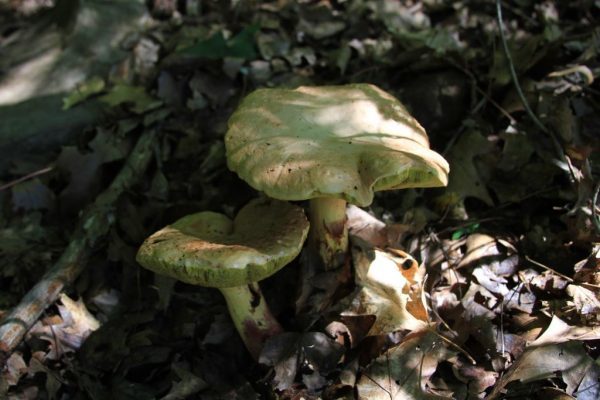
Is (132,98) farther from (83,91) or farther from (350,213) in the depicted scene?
(350,213)

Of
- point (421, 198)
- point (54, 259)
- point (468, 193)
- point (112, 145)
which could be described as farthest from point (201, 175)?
point (468, 193)

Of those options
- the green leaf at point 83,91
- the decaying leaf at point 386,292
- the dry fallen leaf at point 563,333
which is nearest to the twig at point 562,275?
the dry fallen leaf at point 563,333

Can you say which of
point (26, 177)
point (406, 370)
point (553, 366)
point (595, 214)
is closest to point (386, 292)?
point (406, 370)

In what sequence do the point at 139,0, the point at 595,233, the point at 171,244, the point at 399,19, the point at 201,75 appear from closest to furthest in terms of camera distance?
the point at 171,244 < the point at 595,233 < the point at 201,75 < the point at 399,19 < the point at 139,0

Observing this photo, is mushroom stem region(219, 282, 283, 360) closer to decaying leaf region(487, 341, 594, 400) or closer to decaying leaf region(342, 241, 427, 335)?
decaying leaf region(342, 241, 427, 335)

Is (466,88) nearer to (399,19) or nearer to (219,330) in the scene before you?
(399,19)

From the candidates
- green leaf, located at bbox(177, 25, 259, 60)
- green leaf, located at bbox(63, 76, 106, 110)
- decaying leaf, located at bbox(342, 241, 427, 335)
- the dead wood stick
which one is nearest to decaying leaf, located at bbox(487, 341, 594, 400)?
decaying leaf, located at bbox(342, 241, 427, 335)
